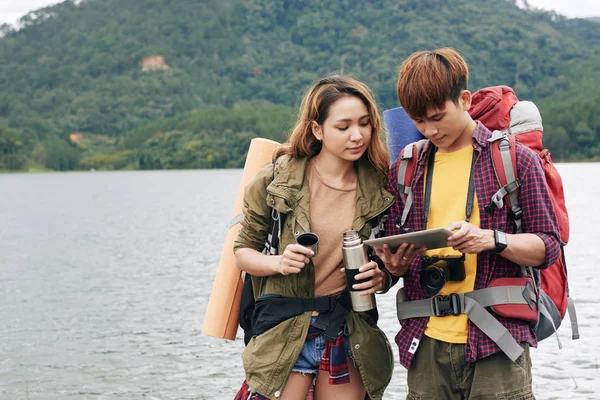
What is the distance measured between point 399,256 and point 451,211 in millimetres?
283

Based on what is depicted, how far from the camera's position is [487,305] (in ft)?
10.5

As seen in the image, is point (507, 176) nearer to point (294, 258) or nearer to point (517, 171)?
point (517, 171)

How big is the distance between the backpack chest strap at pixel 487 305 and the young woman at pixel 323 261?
1.03 ft

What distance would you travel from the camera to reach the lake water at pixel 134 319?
35.8ft

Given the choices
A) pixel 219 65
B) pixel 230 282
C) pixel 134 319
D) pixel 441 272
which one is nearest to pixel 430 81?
pixel 441 272

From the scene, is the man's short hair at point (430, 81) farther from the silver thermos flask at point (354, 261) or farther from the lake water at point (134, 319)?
the lake water at point (134, 319)

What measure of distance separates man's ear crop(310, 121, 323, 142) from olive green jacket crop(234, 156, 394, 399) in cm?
17

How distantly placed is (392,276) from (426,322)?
1.07 ft

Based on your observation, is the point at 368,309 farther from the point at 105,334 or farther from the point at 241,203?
the point at 105,334

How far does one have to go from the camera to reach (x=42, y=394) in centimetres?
1091

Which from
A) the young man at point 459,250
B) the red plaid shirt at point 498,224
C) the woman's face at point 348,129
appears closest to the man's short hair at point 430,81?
the young man at point 459,250

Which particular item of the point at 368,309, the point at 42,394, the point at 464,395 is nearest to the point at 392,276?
the point at 368,309

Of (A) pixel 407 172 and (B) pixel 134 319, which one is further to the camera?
(B) pixel 134 319

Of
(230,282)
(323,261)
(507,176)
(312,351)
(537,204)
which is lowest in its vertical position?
(312,351)
